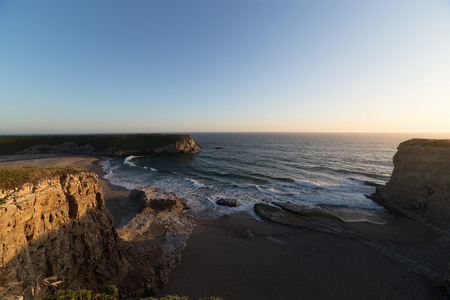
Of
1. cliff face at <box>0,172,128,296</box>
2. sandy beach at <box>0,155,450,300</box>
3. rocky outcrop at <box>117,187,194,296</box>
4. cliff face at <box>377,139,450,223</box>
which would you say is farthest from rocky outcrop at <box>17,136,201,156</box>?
cliff face at <box>377,139,450,223</box>

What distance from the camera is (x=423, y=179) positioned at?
24.0 meters

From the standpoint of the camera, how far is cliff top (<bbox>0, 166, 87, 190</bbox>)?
25.8 feet

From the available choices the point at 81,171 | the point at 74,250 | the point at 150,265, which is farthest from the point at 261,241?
the point at 81,171

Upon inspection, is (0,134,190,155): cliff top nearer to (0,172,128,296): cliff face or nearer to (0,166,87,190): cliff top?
(0,172,128,296): cliff face

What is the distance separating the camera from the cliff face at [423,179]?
2177cm

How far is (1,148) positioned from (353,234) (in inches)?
4553

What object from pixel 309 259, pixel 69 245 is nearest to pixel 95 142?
pixel 69 245

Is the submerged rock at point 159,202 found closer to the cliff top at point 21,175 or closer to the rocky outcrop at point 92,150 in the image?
the cliff top at point 21,175

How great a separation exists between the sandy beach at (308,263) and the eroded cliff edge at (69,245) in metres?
2.24

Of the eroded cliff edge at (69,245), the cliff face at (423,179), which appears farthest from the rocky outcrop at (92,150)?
the cliff face at (423,179)

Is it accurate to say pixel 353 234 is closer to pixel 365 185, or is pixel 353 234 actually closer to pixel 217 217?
pixel 217 217

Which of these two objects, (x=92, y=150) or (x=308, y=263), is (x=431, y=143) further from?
(x=92, y=150)

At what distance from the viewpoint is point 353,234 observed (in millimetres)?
19688

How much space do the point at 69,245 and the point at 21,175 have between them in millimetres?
4502
